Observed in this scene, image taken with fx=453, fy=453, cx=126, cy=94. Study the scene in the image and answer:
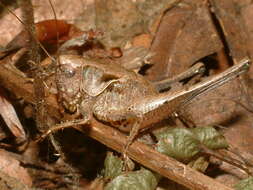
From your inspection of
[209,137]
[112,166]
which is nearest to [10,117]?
[112,166]

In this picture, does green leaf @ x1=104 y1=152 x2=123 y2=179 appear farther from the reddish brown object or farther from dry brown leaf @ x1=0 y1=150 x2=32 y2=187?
the reddish brown object

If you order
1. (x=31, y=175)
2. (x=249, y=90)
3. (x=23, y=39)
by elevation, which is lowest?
(x=31, y=175)

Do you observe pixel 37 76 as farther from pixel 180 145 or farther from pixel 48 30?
pixel 180 145

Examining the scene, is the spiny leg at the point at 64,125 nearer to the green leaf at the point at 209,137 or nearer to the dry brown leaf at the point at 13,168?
the dry brown leaf at the point at 13,168

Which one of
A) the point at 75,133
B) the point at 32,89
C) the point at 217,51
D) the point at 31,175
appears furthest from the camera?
the point at 217,51

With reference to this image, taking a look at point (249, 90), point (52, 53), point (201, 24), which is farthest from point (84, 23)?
point (249, 90)

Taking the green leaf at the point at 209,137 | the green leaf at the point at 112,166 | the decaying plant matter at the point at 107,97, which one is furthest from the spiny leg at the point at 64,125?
the green leaf at the point at 209,137

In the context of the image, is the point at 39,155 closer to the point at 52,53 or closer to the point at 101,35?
the point at 52,53

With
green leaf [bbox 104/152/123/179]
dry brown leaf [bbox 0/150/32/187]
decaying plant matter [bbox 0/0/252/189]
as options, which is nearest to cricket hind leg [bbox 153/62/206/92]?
decaying plant matter [bbox 0/0/252/189]
